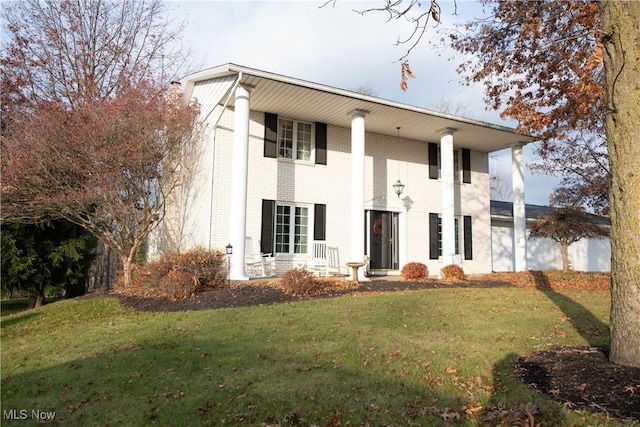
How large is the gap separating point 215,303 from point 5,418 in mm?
4695

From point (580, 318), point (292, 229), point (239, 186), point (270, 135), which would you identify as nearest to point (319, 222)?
point (292, 229)

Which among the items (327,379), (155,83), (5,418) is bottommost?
(5,418)

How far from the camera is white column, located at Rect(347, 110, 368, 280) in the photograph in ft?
40.2

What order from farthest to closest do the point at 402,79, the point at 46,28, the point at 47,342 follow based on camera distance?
1. the point at 46,28
2. the point at 47,342
3. the point at 402,79

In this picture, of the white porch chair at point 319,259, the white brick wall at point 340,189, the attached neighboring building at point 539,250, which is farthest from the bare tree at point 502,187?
the white porch chair at point 319,259

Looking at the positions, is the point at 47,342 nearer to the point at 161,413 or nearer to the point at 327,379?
the point at 161,413

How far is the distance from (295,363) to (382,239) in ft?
34.4

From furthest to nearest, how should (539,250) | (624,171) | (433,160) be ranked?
(539,250) < (433,160) < (624,171)

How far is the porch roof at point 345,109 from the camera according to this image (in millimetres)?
11141

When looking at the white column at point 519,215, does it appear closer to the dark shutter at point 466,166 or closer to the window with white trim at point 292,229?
the dark shutter at point 466,166

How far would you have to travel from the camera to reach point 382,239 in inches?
587

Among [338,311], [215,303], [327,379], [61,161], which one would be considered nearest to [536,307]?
[338,311]

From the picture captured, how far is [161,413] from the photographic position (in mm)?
3631

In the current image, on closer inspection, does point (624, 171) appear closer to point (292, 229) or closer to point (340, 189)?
point (292, 229)
